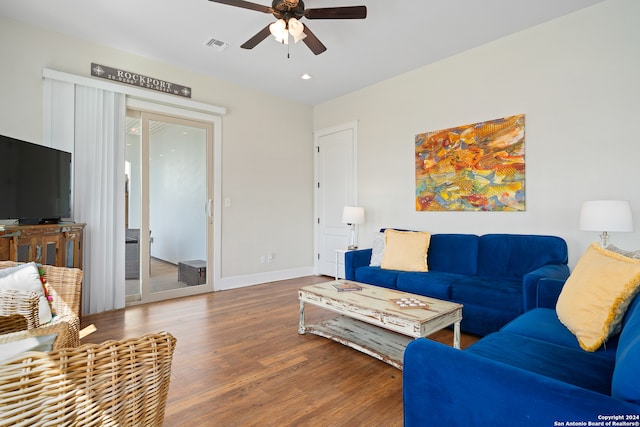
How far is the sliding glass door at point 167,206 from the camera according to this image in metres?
3.86

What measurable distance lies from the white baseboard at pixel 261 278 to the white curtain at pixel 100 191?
1283 mm

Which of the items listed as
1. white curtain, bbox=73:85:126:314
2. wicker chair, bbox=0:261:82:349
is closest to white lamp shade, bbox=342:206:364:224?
white curtain, bbox=73:85:126:314

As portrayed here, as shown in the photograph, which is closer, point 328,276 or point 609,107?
point 609,107

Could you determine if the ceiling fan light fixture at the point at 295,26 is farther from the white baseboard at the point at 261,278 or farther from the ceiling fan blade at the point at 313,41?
the white baseboard at the point at 261,278

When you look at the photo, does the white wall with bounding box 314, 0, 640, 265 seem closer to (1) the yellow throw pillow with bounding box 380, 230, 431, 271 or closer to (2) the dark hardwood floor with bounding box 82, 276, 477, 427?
(1) the yellow throw pillow with bounding box 380, 230, 431, 271

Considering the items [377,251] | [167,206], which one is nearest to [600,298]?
[377,251]

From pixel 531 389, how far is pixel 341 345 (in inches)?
71.9

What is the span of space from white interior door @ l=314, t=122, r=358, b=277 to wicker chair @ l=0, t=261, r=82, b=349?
3436 mm

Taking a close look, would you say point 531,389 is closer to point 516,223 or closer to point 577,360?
point 577,360

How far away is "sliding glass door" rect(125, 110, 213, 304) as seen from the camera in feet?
12.6

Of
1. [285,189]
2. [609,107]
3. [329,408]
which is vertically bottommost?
[329,408]

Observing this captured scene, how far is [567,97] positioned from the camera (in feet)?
9.71

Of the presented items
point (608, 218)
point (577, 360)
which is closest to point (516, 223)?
point (608, 218)

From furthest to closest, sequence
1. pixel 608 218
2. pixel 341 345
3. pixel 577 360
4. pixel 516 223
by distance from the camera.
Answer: pixel 516 223, pixel 341 345, pixel 608 218, pixel 577 360
